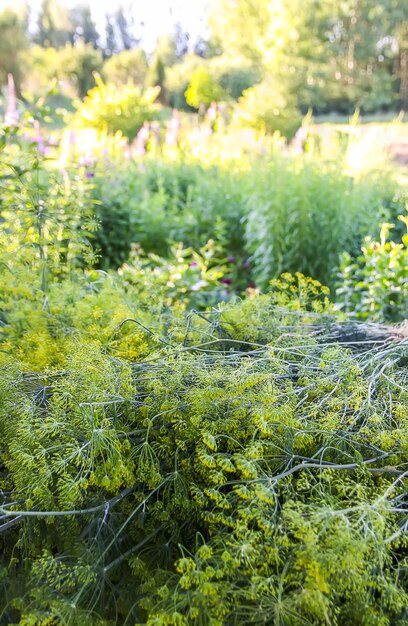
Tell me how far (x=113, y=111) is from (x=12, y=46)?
1477cm

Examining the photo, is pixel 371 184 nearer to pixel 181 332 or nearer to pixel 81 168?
pixel 81 168

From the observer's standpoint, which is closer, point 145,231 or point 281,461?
point 281,461

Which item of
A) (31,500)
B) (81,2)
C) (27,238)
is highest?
(81,2)

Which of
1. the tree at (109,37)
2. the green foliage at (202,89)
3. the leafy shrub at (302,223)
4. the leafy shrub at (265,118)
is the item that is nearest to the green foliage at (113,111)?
the leafy shrub at (265,118)

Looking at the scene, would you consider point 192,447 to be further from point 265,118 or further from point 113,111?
point 265,118

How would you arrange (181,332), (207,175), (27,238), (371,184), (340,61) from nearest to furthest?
1. (181,332)
2. (27,238)
3. (371,184)
4. (207,175)
5. (340,61)

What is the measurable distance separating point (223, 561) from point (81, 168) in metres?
4.18

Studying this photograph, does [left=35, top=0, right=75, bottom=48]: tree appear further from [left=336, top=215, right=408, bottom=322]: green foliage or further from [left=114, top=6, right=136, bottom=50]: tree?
[left=336, top=215, right=408, bottom=322]: green foliage

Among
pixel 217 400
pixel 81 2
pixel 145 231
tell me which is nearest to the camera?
pixel 217 400

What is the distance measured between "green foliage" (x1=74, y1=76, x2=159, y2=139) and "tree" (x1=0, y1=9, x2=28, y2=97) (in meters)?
13.6

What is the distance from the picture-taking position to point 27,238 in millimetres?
1765

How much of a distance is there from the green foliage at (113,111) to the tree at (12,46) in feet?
44.6

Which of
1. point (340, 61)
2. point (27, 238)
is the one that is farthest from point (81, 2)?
point (27, 238)

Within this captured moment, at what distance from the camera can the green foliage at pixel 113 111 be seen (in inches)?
Result: 417
